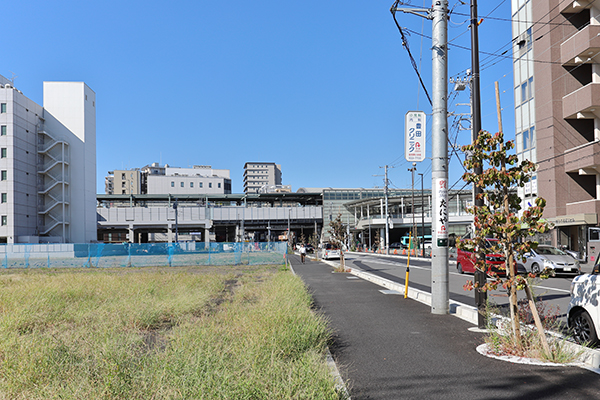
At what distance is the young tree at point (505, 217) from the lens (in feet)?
22.1

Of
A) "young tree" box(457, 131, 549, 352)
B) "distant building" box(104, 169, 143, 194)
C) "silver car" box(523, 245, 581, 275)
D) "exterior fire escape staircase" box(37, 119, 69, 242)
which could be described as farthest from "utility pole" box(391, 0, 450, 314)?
"distant building" box(104, 169, 143, 194)

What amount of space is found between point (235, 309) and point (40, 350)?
456 cm

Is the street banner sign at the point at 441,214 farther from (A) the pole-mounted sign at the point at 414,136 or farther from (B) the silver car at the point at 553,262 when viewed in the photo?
(B) the silver car at the point at 553,262

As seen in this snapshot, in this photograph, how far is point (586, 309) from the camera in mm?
7031

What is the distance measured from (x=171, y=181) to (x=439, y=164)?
120m

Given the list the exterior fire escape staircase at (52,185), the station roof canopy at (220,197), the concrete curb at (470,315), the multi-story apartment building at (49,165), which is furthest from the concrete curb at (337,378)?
the station roof canopy at (220,197)

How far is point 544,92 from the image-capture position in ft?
116

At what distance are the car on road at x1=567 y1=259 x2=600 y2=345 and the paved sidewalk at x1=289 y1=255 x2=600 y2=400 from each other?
3.61 feet

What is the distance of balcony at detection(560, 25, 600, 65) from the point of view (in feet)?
98.6

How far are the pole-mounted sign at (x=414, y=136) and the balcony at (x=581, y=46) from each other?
25049mm

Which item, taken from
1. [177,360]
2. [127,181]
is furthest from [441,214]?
[127,181]

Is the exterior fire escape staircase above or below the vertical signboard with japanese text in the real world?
above

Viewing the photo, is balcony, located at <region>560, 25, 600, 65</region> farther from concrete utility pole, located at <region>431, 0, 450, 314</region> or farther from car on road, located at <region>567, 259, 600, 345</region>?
car on road, located at <region>567, 259, 600, 345</region>

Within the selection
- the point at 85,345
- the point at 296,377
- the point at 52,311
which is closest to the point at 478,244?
the point at 296,377
